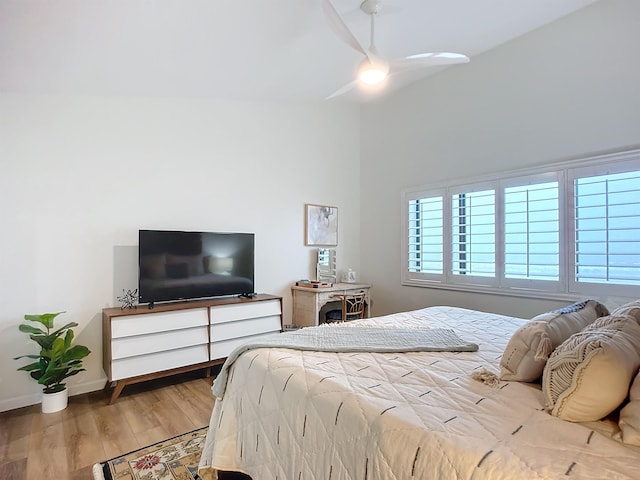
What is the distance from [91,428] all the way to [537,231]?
12.8 feet

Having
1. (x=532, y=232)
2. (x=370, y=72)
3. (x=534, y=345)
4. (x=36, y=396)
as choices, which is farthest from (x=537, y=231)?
(x=36, y=396)

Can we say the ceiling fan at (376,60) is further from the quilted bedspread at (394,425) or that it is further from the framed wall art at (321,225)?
the framed wall art at (321,225)

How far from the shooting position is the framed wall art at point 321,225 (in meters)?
4.45

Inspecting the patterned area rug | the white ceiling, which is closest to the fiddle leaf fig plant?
the patterned area rug

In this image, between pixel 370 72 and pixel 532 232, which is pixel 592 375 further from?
pixel 532 232

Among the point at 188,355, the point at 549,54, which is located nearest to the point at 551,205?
the point at 549,54

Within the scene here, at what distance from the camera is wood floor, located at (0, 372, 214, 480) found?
205 centimetres

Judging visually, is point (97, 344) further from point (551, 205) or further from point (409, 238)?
point (551, 205)

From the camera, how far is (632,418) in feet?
3.06

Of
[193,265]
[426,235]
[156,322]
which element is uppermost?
[426,235]

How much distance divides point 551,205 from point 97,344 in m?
4.20

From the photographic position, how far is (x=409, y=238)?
432 cm

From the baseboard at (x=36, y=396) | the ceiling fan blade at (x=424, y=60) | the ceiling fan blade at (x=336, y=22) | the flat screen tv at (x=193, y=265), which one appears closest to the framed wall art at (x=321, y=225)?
the flat screen tv at (x=193, y=265)

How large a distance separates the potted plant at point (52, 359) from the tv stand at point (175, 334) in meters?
0.26
